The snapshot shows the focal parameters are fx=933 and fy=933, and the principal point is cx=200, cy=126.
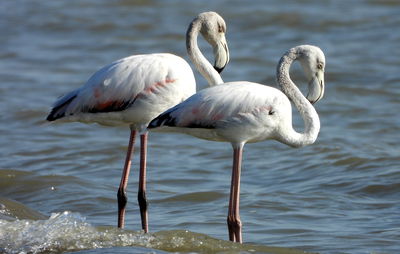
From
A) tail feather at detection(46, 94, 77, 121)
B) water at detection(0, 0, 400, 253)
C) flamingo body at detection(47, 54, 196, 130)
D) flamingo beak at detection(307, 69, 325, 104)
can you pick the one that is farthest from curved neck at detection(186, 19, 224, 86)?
water at detection(0, 0, 400, 253)

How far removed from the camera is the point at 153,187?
34.8 feet

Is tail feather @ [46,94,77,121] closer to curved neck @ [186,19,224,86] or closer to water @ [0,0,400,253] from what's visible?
water @ [0,0,400,253]

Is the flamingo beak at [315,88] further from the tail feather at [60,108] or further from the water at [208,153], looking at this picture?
the tail feather at [60,108]

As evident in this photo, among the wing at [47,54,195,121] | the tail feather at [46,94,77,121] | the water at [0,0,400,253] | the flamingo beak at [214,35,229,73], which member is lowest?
the water at [0,0,400,253]

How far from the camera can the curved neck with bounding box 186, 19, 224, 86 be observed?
8.73 metres

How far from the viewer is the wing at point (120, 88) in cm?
842

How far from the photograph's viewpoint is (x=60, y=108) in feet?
28.1

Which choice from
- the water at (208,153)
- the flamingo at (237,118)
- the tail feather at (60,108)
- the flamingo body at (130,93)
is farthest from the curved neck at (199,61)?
the water at (208,153)

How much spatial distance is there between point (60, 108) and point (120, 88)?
606 mm

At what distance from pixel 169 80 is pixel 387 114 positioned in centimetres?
591

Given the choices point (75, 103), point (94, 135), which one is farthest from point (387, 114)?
point (75, 103)

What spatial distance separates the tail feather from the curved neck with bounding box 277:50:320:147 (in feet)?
6.29

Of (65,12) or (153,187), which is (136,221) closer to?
(153,187)

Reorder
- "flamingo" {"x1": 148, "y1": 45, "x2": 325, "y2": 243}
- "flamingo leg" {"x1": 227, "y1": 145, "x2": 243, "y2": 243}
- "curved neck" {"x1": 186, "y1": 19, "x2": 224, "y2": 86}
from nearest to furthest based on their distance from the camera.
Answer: "flamingo" {"x1": 148, "y1": 45, "x2": 325, "y2": 243} → "flamingo leg" {"x1": 227, "y1": 145, "x2": 243, "y2": 243} → "curved neck" {"x1": 186, "y1": 19, "x2": 224, "y2": 86}
